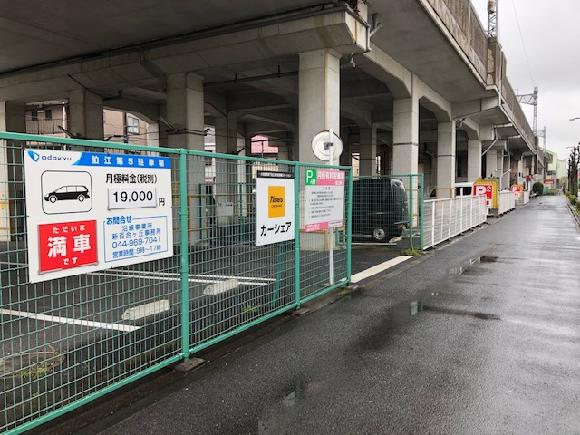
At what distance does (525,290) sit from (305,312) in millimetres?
3920

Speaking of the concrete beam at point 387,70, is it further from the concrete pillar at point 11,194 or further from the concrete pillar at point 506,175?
the concrete pillar at point 506,175

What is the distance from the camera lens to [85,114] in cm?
1571

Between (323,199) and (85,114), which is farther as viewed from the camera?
(85,114)

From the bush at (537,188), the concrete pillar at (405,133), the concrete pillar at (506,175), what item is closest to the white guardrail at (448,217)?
the concrete pillar at (405,133)

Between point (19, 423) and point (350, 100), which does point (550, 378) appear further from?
point (350, 100)

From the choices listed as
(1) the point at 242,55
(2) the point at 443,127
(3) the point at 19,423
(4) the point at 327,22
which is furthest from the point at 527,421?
(2) the point at 443,127

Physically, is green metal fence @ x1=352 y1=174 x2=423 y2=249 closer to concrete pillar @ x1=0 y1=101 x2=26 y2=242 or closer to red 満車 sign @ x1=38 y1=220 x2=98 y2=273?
red 満車 sign @ x1=38 y1=220 x2=98 y2=273

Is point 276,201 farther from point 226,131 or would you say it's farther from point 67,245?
point 226,131

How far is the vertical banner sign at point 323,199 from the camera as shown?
598 centimetres

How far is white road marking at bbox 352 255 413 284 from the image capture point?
26.8ft

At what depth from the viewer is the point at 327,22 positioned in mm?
10430

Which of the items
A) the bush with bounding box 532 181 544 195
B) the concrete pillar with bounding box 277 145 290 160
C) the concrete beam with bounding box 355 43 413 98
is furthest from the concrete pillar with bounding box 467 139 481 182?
the bush with bounding box 532 181 544 195

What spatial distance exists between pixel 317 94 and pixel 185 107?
4.70 metres

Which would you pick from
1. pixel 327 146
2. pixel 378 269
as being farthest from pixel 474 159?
pixel 327 146
